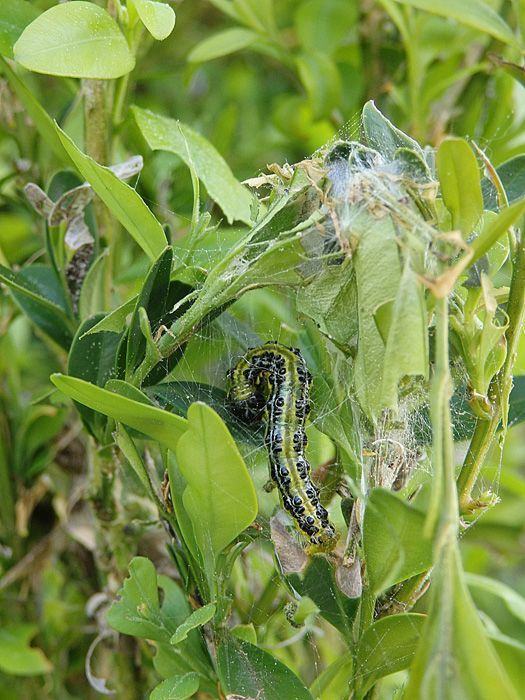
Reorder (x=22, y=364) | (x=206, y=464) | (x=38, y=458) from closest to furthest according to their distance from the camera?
(x=206, y=464), (x=38, y=458), (x=22, y=364)

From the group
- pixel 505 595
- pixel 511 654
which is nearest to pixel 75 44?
pixel 511 654

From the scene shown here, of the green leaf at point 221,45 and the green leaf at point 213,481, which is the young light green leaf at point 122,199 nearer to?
the green leaf at point 213,481

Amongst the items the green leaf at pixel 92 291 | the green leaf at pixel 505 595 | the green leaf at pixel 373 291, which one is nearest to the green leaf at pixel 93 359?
the green leaf at pixel 92 291

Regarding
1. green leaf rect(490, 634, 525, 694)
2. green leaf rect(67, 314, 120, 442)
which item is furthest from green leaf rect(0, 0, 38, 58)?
green leaf rect(490, 634, 525, 694)

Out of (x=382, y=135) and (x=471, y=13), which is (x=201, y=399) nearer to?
(x=382, y=135)

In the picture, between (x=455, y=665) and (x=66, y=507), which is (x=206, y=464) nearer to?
(x=455, y=665)

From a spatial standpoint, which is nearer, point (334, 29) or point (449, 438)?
point (449, 438)

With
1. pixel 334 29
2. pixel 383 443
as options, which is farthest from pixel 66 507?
pixel 334 29
